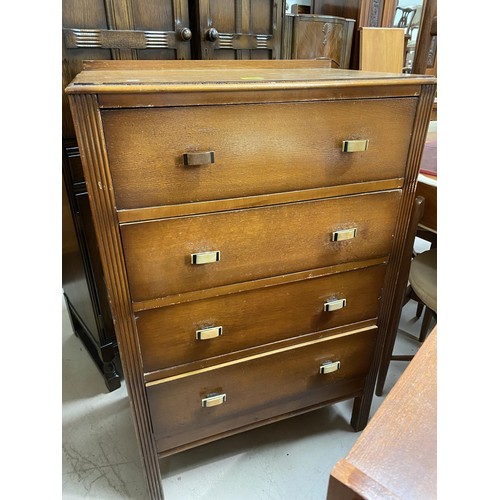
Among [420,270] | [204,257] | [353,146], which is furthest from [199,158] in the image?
[420,270]

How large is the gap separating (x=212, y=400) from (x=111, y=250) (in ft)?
1.66

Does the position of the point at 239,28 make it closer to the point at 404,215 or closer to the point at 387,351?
the point at 404,215

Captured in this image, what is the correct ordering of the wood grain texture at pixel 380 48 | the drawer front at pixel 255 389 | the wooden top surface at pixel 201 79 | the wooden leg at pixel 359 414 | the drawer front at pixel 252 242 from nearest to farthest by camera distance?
the wooden top surface at pixel 201 79, the drawer front at pixel 252 242, the drawer front at pixel 255 389, the wooden leg at pixel 359 414, the wood grain texture at pixel 380 48

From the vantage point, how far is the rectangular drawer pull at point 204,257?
0.82 metres

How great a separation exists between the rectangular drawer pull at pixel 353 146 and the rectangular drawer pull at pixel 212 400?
696mm

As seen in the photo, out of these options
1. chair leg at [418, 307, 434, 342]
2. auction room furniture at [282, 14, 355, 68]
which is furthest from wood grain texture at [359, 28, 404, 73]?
chair leg at [418, 307, 434, 342]

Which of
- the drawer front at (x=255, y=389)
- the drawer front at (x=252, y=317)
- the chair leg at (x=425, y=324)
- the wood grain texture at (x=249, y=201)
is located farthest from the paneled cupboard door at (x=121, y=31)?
the chair leg at (x=425, y=324)

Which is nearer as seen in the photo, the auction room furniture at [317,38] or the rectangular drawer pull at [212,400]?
the rectangular drawer pull at [212,400]

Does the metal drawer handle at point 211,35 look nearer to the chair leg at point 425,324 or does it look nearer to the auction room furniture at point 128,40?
the auction room furniture at point 128,40

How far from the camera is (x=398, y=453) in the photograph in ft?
1.43

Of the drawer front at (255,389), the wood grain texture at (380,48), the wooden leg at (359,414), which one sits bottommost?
the wooden leg at (359,414)

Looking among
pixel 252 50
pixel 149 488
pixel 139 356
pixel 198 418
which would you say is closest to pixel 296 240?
pixel 139 356
